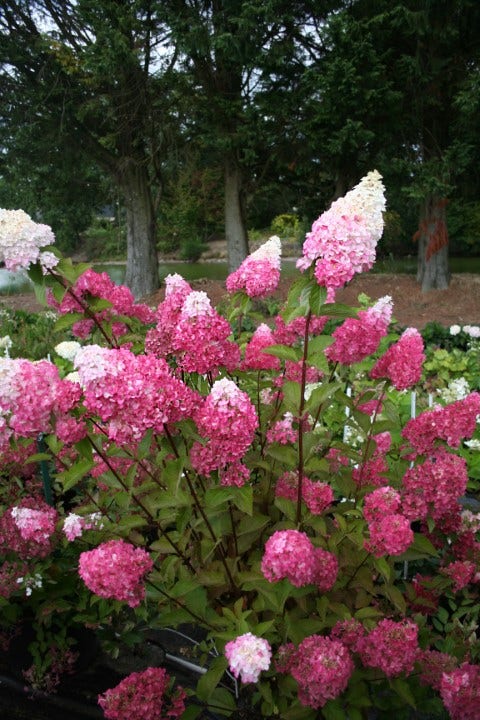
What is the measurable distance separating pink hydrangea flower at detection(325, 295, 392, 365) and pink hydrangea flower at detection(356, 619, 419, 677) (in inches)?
26.5

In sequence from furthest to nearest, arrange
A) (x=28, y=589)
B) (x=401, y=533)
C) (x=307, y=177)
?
1. (x=307, y=177)
2. (x=28, y=589)
3. (x=401, y=533)

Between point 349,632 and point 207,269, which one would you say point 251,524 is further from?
point 207,269

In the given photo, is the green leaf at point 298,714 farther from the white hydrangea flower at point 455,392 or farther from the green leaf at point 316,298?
the white hydrangea flower at point 455,392

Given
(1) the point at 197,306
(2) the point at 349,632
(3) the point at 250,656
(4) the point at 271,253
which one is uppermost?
(4) the point at 271,253

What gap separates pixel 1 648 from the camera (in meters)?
1.94

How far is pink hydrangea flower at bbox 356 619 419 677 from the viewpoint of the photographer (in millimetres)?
1264

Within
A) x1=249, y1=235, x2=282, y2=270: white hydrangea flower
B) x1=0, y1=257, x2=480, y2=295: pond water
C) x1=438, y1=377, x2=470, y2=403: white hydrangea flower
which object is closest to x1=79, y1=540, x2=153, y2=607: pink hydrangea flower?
x1=249, y1=235, x2=282, y2=270: white hydrangea flower

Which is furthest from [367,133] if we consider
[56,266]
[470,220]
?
[470,220]

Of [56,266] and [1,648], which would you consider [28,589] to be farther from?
[56,266]

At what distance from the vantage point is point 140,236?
1129 centimetres

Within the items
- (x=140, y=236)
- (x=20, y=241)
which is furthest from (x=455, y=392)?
(x=140, y=236)

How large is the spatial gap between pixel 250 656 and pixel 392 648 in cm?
38

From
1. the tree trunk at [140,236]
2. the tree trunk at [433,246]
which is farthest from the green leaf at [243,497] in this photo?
the tree trunk at [140,236]

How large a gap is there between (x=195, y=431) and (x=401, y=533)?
0.52m
